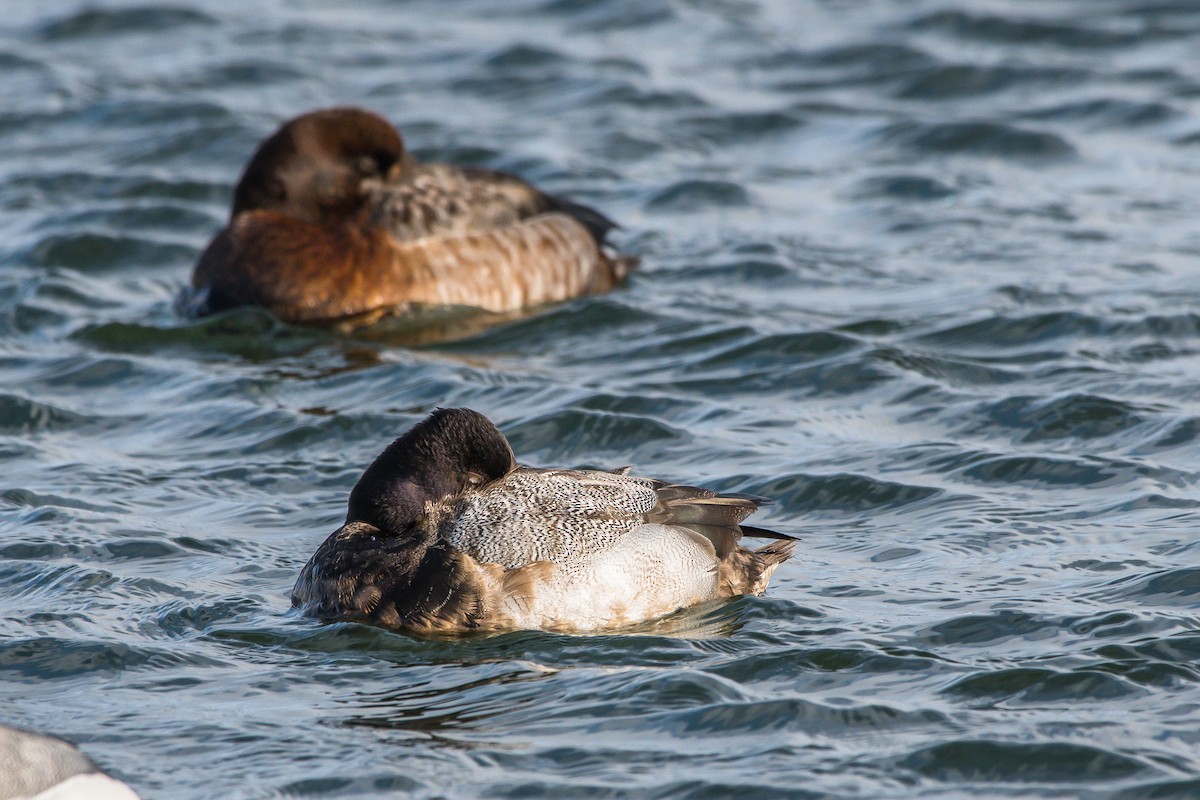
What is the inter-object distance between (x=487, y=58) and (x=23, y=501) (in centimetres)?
1032

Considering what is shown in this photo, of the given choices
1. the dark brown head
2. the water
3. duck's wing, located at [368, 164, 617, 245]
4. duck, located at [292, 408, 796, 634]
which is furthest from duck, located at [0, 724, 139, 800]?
the dark brown head

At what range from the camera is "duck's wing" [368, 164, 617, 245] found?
41.5 feet

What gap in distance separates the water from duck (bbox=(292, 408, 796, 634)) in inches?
5.7

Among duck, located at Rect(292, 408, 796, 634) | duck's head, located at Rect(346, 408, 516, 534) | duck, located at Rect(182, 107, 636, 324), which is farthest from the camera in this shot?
duck, located at Rect(182, 107, 636, 324)

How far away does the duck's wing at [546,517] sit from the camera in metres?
7.62

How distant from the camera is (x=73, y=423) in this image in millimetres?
10711

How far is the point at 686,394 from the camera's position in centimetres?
1103

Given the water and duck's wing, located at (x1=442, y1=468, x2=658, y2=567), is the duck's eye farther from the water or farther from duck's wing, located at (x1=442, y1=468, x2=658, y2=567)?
duck's wing, located at (x1=442, y1=468, x2=658, y2=567)

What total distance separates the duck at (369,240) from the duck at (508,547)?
4580mm

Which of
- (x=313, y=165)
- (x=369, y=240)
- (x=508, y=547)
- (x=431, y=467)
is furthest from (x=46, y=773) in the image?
(x=313, y=165)

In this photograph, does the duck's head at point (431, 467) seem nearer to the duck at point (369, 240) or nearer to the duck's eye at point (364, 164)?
the duck at point (369, 240)


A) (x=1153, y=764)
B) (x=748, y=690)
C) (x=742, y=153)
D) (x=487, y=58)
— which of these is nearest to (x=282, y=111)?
(x=487, y=58)

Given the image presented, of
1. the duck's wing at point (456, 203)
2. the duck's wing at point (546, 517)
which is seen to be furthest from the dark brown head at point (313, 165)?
the duck's wing at point (546, 517)

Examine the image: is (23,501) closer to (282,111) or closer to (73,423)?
(73,423)
